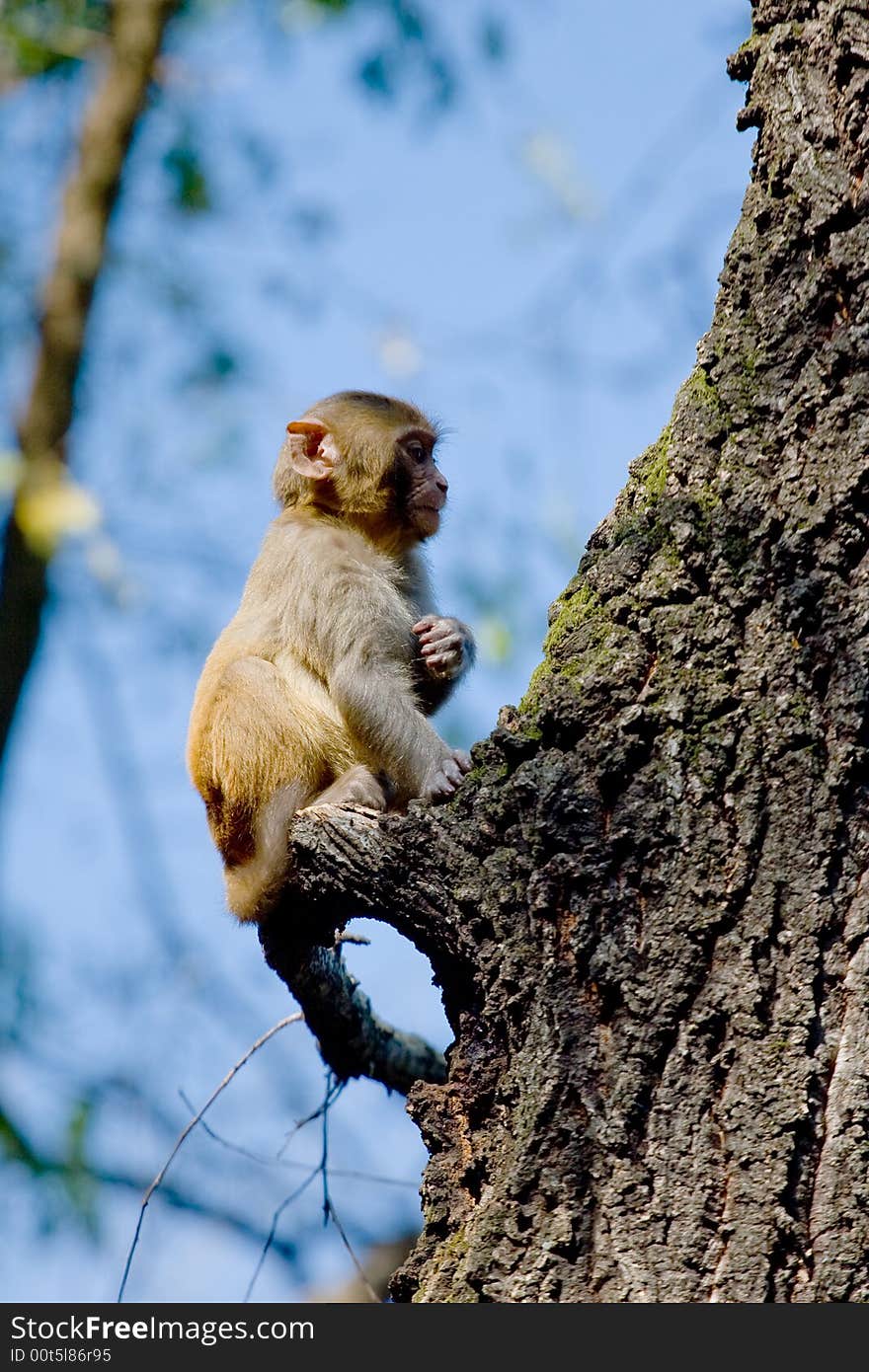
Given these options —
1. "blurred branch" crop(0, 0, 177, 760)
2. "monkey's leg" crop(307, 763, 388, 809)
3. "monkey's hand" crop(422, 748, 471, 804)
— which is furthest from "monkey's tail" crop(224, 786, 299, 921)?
"blurred branch" crop(0, 0, 177, 760)

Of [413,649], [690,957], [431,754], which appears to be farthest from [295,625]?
[690,957]

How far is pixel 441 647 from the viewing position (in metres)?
5.54

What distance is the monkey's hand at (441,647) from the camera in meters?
5.54

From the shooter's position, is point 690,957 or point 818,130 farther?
point 818,130

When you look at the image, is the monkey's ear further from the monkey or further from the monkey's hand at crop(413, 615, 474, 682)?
the monkey's hand at crop(413, 615, 474, 682)

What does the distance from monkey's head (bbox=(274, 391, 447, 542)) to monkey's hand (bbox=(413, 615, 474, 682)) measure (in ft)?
2.26

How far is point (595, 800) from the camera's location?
341 centimetres

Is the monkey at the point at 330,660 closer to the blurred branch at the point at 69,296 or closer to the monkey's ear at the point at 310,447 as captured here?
the monkey's ear at the point at 310,447

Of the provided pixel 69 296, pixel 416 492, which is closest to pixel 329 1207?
pixel 416 492

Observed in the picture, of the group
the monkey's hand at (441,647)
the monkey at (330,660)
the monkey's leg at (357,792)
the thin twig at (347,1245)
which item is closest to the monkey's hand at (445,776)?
the monkey at (330,660)

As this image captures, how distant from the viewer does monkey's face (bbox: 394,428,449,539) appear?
20.4 ft

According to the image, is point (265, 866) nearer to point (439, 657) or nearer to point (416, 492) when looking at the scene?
point (439, 657)
